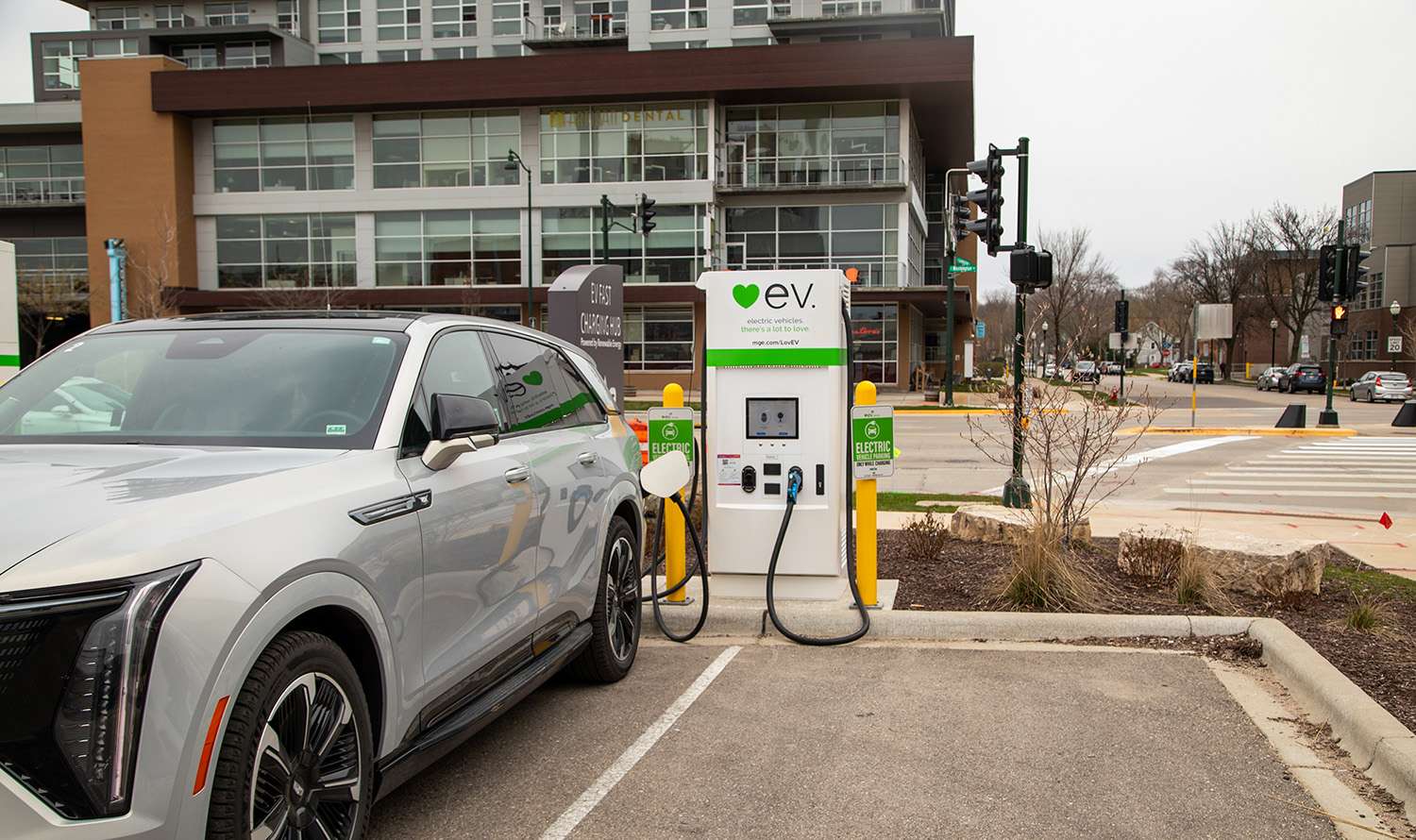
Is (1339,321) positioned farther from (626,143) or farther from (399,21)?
(399,21)

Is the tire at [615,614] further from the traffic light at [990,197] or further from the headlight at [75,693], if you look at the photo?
the traffic light at [990,197]

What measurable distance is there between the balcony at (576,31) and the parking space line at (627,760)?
4978 centimetres

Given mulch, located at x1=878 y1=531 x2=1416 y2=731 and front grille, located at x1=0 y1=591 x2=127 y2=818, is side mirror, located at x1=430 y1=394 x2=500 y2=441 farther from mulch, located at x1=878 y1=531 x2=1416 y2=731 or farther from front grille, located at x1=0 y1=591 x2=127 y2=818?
mulch, located at x1=878 y1=531 x2=1416 y2=731

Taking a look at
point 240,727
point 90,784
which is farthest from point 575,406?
point 90,784

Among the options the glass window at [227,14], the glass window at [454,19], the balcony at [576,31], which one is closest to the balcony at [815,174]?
the balcony at [576,31]

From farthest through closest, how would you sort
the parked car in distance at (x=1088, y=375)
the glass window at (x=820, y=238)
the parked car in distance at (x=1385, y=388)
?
the parked car in distance at (x=1385, y=388) → the glass window at (x=820, y=238) → the parked car in distance at (x=1088, y=375)

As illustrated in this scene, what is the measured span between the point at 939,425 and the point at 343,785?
82.2 feet

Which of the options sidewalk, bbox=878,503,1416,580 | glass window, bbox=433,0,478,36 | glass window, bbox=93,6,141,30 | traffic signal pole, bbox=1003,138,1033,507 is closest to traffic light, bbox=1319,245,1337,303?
sidewalk, bbox=878,503,1416,580

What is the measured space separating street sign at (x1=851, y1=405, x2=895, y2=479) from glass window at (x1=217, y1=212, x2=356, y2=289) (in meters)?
41.6

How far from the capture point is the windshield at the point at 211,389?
359 centimetres

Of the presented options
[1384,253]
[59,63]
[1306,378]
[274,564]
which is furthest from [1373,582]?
[1384,253]

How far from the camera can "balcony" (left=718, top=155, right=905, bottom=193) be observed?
4144 cm

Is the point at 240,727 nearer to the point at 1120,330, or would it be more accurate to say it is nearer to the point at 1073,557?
the point at 1073,557

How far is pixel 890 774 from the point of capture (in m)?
4.29
